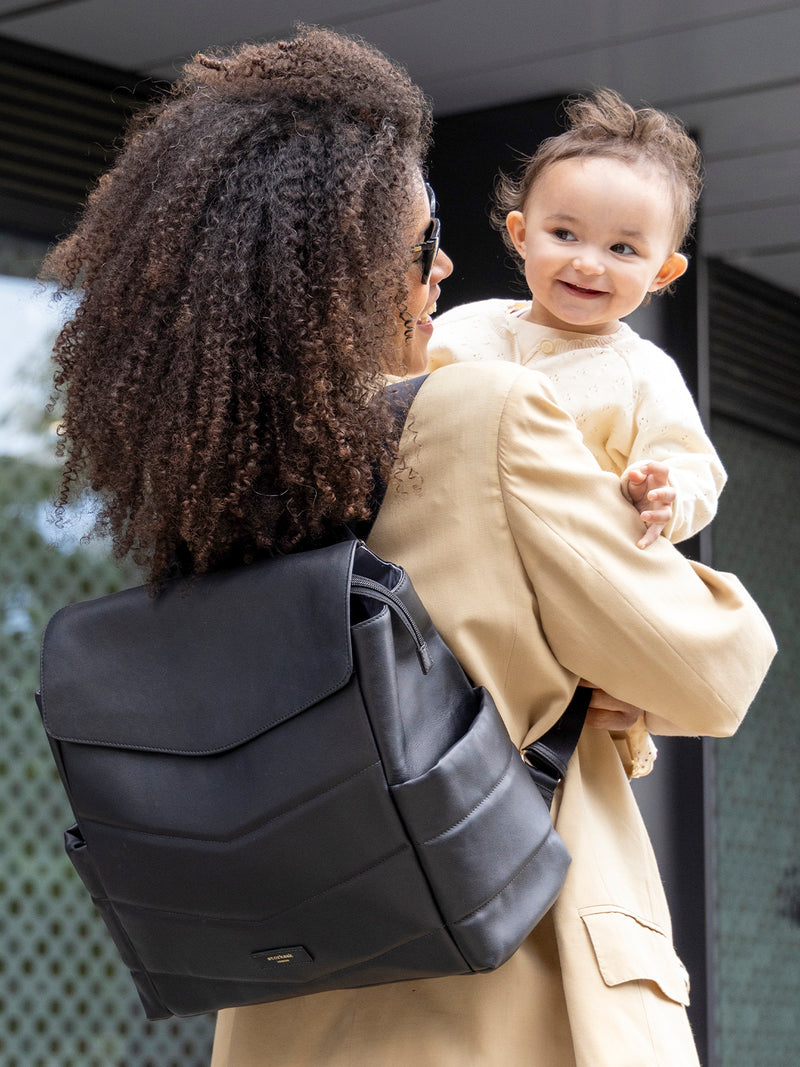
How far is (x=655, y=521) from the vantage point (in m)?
1.35

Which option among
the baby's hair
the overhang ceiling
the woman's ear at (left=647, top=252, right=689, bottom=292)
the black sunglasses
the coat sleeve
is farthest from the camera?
the overhang ceiling

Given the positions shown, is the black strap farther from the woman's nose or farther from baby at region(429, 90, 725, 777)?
the woman's nose

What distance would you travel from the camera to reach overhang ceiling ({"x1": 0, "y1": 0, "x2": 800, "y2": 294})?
347 cm

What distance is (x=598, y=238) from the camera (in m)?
1.83

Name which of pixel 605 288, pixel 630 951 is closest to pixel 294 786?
pixel 630 951

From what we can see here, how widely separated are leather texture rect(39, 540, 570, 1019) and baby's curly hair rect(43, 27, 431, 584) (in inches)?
3.3

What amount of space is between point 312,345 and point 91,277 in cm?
31

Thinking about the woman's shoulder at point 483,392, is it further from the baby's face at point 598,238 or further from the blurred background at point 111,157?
the blurred background at point 111,157

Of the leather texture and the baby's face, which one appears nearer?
the leather texture

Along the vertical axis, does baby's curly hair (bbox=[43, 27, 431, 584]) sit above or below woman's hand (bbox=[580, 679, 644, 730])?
above

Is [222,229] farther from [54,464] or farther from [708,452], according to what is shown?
[54,464]

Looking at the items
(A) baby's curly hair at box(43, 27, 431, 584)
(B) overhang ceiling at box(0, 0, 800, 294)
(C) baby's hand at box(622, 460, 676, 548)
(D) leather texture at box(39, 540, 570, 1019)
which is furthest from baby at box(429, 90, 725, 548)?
(B) overhang ceiling at box(0, 0, 800, 294)

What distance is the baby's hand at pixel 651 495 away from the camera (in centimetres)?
134

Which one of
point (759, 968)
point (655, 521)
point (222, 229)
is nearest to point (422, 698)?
point (655, 521)
